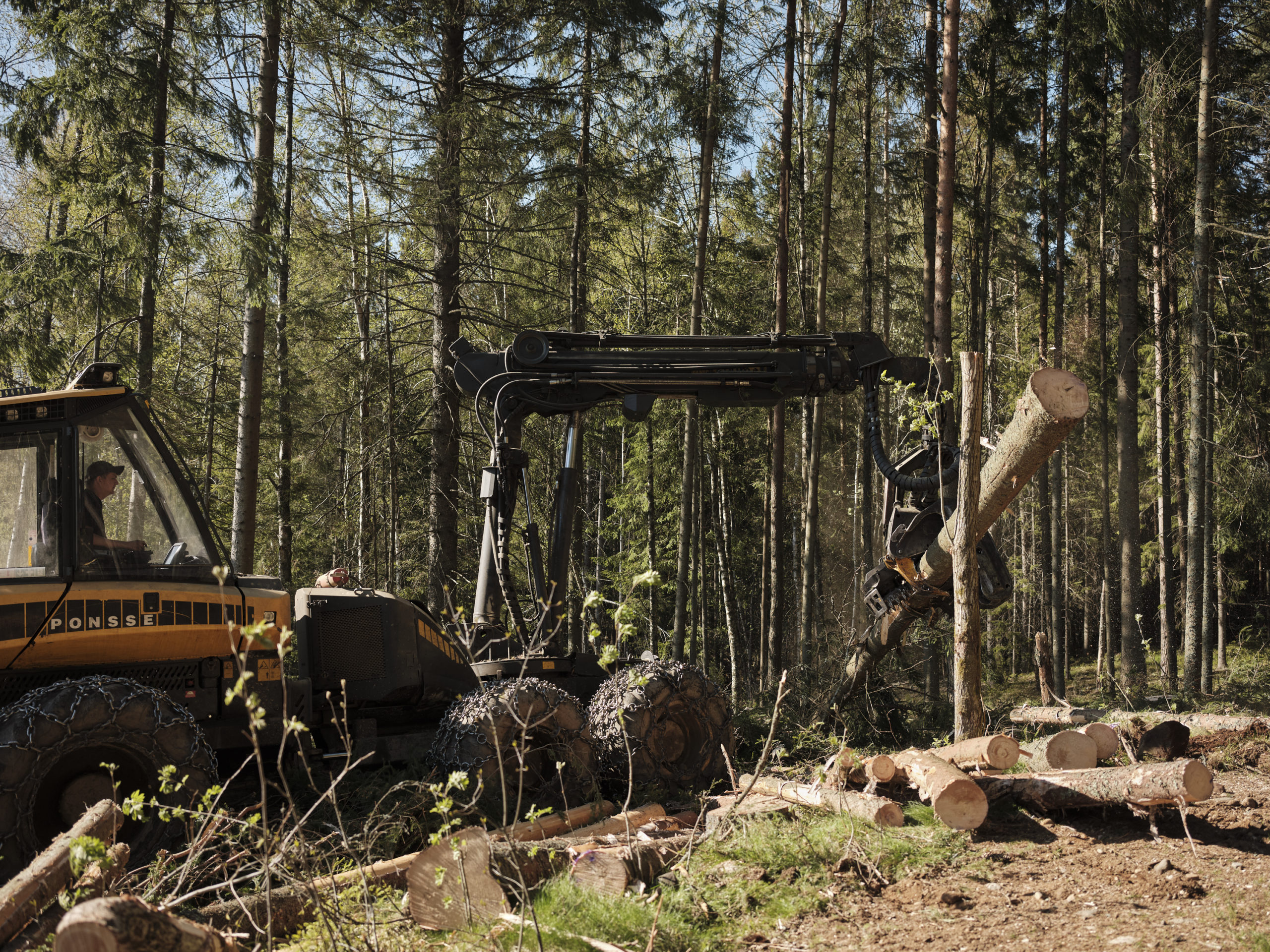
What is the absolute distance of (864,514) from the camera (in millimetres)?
18406

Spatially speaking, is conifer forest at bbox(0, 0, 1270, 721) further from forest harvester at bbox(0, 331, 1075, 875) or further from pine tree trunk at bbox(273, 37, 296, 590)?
forest harvester at bbox(0, 331, 1075, 875)

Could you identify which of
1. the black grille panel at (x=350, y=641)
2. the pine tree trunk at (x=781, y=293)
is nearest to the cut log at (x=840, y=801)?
the black grille panel at (x=350, y=641)

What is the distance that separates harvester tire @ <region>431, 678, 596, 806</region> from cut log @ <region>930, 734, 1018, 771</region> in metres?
2.52

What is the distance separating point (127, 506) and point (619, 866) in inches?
146

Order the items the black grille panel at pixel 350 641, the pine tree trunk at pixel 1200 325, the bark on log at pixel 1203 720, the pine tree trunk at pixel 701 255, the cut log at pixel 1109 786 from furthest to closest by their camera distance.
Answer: the pine tree trunk at pixel 701 255, the pine tree trunk at pixel 1200 325, the bark on log at pixel 1203 720, the black grille panel at pixel 350 641, the cut log at pixel 1109 786

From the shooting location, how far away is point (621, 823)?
6.31 m

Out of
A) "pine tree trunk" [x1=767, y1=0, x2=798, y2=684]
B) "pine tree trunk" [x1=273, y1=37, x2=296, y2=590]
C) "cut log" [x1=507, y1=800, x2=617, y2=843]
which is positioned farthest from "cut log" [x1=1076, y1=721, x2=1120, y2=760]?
"pine tree trunk" [x1=767, y1=0, x2=798, y2=684]

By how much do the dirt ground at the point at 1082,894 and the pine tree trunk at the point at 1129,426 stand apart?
9626mm

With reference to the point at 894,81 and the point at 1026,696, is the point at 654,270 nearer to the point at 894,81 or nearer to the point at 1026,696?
the point at 894,81

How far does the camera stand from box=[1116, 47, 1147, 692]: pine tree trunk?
14.8 metres

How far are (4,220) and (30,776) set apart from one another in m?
21.4

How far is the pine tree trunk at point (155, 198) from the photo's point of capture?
11.1 metres

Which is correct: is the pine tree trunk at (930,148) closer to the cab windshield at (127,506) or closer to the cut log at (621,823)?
the cut log at (621,823)

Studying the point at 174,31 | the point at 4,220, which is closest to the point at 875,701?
the point at 174,31
